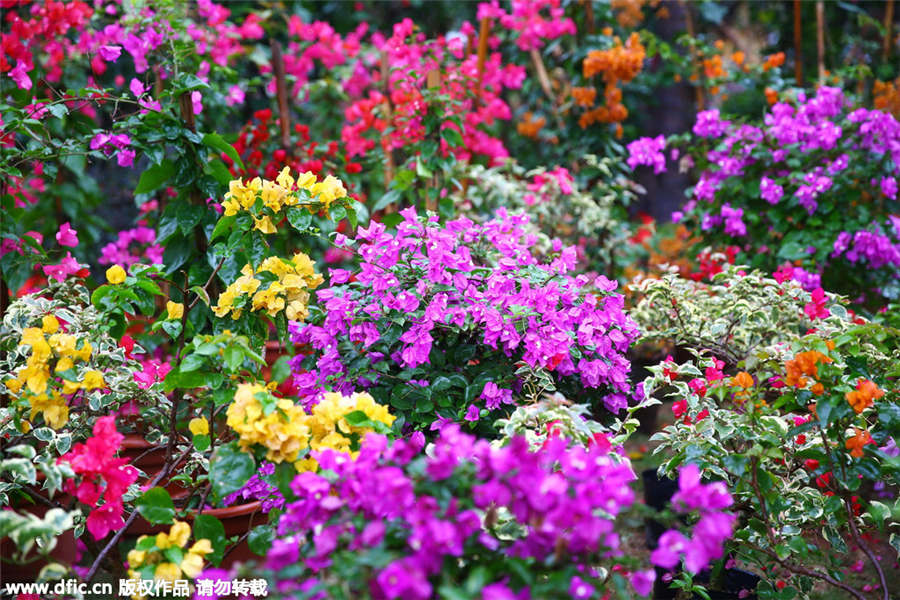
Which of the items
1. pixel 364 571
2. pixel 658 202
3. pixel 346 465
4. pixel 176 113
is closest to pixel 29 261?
pixel 176 113

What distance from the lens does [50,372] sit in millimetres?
1497

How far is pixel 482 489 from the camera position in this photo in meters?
0.99

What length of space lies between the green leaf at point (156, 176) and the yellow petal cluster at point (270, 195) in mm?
471

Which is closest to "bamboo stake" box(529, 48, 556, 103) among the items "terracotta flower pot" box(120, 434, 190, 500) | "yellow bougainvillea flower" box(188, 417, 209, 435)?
"terracotta flower pot" box(120, 434, 190, 500)

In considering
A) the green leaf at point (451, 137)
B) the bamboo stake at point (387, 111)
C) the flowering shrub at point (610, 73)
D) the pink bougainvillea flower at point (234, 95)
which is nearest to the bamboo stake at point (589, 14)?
the flowering shrub at point (610, 73)

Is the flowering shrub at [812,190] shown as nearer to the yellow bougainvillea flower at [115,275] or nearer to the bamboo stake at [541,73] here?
the bamboo stake at [541,73]

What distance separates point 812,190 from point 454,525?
2.12m

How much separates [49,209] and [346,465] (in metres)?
3.28

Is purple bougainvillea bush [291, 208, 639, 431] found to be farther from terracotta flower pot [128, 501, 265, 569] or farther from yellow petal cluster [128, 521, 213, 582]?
yellow petal cluster [128, 521, 213, 582]

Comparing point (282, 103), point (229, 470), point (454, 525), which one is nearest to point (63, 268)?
point (229, 470)

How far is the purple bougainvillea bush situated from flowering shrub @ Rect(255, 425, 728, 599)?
556 mm

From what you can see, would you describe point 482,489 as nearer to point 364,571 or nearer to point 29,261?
point 364,571

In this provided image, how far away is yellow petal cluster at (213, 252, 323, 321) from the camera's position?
1570 mm

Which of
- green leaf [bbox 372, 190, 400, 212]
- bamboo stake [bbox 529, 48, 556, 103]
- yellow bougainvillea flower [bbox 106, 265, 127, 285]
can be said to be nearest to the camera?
yellow bougainvillea flower [bbox 106, 265, 127, 285]
